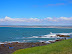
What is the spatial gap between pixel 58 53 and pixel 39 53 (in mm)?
2763

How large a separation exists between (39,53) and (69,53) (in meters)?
4.22

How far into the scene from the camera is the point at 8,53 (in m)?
26.1

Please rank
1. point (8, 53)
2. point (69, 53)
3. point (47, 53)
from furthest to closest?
point (8, 53)
point (47, 53)
point (69, 53)

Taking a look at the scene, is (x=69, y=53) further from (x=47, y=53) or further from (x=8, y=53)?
(x=8, y=53)

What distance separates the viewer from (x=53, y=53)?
19.1 m

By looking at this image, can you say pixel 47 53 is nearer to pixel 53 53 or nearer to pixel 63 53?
pixel 53 53

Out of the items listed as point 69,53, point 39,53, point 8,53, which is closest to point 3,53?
point 8,53

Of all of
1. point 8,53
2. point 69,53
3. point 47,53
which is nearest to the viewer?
point 69,53

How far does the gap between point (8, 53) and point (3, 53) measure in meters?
0.97

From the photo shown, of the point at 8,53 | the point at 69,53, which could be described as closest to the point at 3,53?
the point at 8,53

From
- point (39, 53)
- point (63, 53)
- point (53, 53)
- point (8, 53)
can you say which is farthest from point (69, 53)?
point (8, 53)

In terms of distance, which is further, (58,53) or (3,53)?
(3,53)

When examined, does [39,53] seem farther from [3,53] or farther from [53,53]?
[3,53]

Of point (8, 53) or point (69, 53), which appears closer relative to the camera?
point (69, 53)
